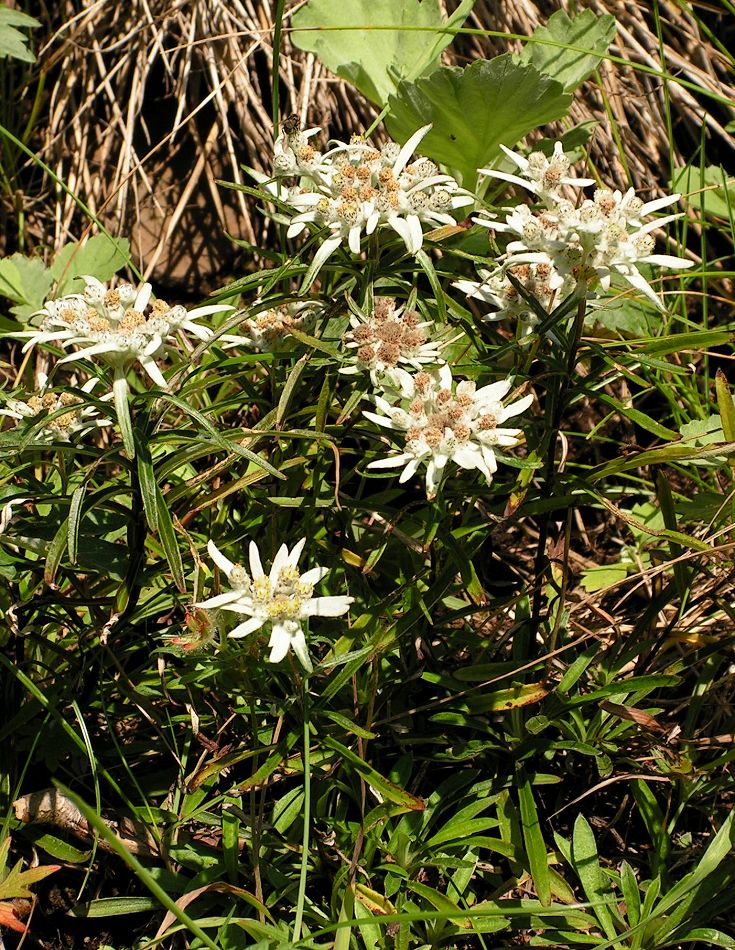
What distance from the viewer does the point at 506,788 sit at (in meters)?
2.07

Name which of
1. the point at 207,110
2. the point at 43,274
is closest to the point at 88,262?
the point at 43,274

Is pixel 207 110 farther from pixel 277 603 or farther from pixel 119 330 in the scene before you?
pixel 277 603

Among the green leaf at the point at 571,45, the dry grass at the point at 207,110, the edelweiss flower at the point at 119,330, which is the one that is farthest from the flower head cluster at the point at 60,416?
the green leaf at the point at 571,45

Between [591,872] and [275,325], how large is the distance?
4.61ft

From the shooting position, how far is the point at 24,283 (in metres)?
2.81

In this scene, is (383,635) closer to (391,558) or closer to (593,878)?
(391,558)

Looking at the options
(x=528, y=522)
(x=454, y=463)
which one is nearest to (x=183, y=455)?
(x=454, y=463)

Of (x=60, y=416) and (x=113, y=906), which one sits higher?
(x=60, y=416)

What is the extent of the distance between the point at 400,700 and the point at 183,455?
0.77 metres

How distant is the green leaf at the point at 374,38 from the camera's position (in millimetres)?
2635

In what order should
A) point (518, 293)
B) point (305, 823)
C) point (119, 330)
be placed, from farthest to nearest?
point (518, 293), point (119, 330), point (305, 823)

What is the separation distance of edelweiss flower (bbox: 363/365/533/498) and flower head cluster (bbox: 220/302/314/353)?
42cm

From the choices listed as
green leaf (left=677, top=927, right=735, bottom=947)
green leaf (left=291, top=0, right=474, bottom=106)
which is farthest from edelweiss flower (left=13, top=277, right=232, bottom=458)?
green leaf (left=677, top=927, right=735, bottom=947)

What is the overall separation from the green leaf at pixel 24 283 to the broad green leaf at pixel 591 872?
209 centimetres
